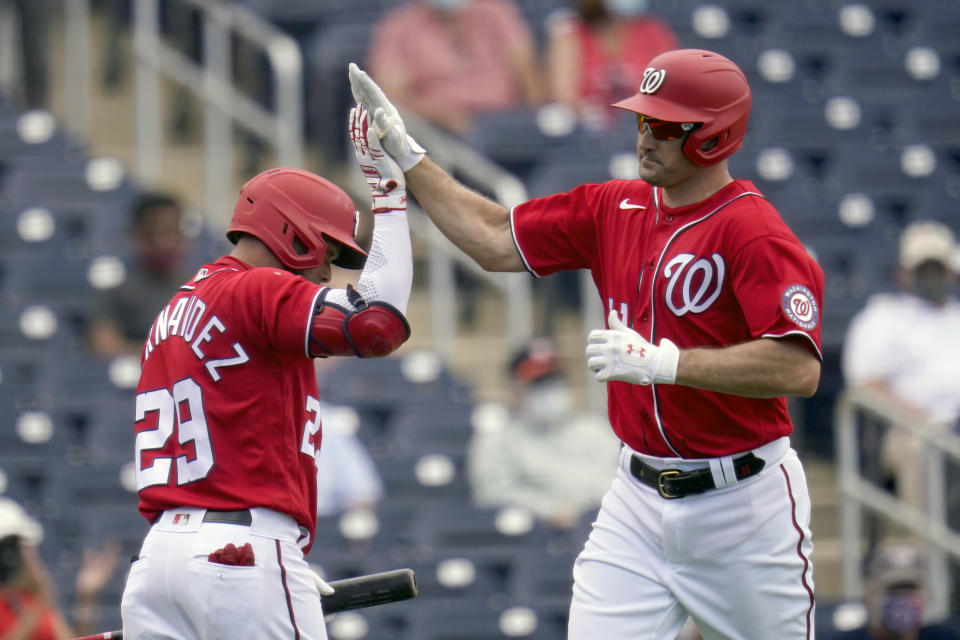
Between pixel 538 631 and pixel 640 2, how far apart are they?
392 centimetres

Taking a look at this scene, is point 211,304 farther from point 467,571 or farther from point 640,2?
point 640,2

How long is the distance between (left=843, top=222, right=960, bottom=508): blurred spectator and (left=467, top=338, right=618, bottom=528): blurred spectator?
4.04 feet

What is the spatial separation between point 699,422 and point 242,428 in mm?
1179

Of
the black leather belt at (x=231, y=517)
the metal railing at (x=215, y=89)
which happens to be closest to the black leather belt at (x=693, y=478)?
the black leather belt at (x=231, y=517)

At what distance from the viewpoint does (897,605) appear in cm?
638

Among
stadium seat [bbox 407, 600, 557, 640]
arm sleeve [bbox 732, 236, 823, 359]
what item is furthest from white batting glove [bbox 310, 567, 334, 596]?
stadium seat [bbox 407, 600, 557, 640]

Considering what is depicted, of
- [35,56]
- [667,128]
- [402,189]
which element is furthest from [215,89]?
[667,128]

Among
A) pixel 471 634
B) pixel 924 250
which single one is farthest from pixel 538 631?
pixel 924 250

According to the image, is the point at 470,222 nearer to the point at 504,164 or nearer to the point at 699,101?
the point at 699,101

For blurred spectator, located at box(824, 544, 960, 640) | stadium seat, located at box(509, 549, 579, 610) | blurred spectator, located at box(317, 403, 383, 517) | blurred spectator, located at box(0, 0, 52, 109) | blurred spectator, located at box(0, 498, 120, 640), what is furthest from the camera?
blurred spectator, located at box(0, 0, 52, 109)

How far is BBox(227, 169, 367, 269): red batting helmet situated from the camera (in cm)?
405

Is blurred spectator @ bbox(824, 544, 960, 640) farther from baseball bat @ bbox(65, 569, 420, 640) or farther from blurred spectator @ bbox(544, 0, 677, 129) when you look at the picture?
blurred spectator @ bbox(544, 0, 677, 129)

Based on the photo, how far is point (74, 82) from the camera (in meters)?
8.91

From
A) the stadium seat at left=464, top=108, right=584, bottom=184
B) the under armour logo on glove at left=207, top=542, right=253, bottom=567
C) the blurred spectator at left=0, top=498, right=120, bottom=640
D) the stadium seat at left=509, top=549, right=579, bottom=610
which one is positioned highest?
the stadium seat at left=464, top=108, right=584, bottom=184
